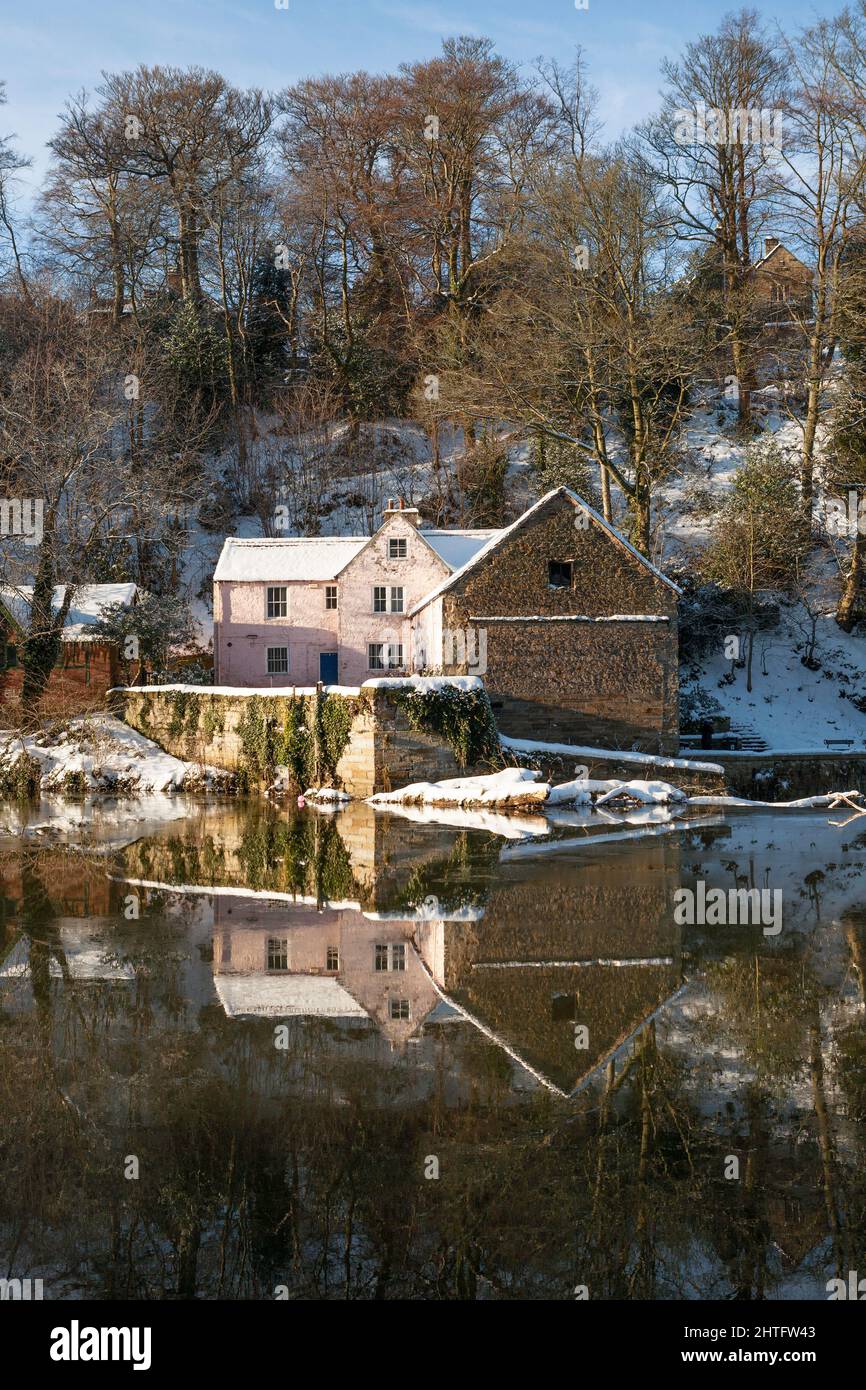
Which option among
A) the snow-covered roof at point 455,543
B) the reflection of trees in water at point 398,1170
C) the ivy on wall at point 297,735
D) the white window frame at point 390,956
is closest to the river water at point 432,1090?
the reflection of trees in water at point 398,1170

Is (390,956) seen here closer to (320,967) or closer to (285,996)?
(320,967)

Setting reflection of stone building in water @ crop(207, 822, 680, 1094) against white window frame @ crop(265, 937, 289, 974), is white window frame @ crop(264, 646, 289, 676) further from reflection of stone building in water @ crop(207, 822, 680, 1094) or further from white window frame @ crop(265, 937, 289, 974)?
white window frame @ crop(265, 937, 289, 974)

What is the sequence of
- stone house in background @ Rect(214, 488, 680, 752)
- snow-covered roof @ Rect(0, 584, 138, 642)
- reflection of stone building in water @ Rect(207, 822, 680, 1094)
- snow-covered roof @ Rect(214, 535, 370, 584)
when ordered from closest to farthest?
reflection of stone building in water @ Rect(207, 822, 680, 1094), stone house in background @ Rect(214, 488, 680, 752), snow-covered roof @ Rect(0, 584, 138, 642), snow-covered roof @ Rect(214, 535, 370, 584)

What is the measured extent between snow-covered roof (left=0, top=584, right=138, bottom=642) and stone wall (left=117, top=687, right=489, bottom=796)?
334 centimetres

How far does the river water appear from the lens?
5.09 metres

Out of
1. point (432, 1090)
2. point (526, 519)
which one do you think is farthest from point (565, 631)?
point (432, 1090)

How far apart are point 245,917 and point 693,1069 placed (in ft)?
19.4

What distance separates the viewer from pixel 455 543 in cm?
3469

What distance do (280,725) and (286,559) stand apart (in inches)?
446

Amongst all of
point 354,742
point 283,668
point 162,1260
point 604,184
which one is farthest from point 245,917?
point 604,184

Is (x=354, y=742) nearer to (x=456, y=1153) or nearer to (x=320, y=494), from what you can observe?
(x=456, y=1153)

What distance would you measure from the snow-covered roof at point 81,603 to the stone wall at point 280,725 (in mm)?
3345

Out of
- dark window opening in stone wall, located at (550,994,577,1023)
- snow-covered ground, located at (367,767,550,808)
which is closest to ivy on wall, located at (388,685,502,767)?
snow-covered ground, located at (367,767,550,808)

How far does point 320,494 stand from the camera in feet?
143
